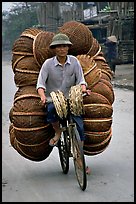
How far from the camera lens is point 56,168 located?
21.3 ft

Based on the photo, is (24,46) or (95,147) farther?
(24,46)

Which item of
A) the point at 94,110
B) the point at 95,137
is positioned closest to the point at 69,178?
the point at 95,137

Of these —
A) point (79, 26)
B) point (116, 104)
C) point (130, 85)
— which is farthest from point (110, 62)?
point (79, 26)

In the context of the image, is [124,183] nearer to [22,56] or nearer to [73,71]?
[73,71]

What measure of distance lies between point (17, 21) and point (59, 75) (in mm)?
57125

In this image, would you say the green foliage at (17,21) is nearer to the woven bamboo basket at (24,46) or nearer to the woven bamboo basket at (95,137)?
the woven bamboo basket at (24,46)

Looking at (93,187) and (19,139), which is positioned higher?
(19,139)

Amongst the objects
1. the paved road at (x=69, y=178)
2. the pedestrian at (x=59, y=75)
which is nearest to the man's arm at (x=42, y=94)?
the pedestrian at (x=59, y=75)

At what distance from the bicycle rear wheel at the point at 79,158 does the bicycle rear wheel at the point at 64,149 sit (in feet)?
0.80

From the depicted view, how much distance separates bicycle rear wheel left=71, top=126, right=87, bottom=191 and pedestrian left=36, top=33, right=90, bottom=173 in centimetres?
11

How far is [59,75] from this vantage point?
18.6 feet

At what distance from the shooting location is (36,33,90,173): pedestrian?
18.2 ft

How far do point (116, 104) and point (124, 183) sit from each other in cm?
670

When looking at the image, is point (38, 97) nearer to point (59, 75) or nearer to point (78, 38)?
point (59, 75)
